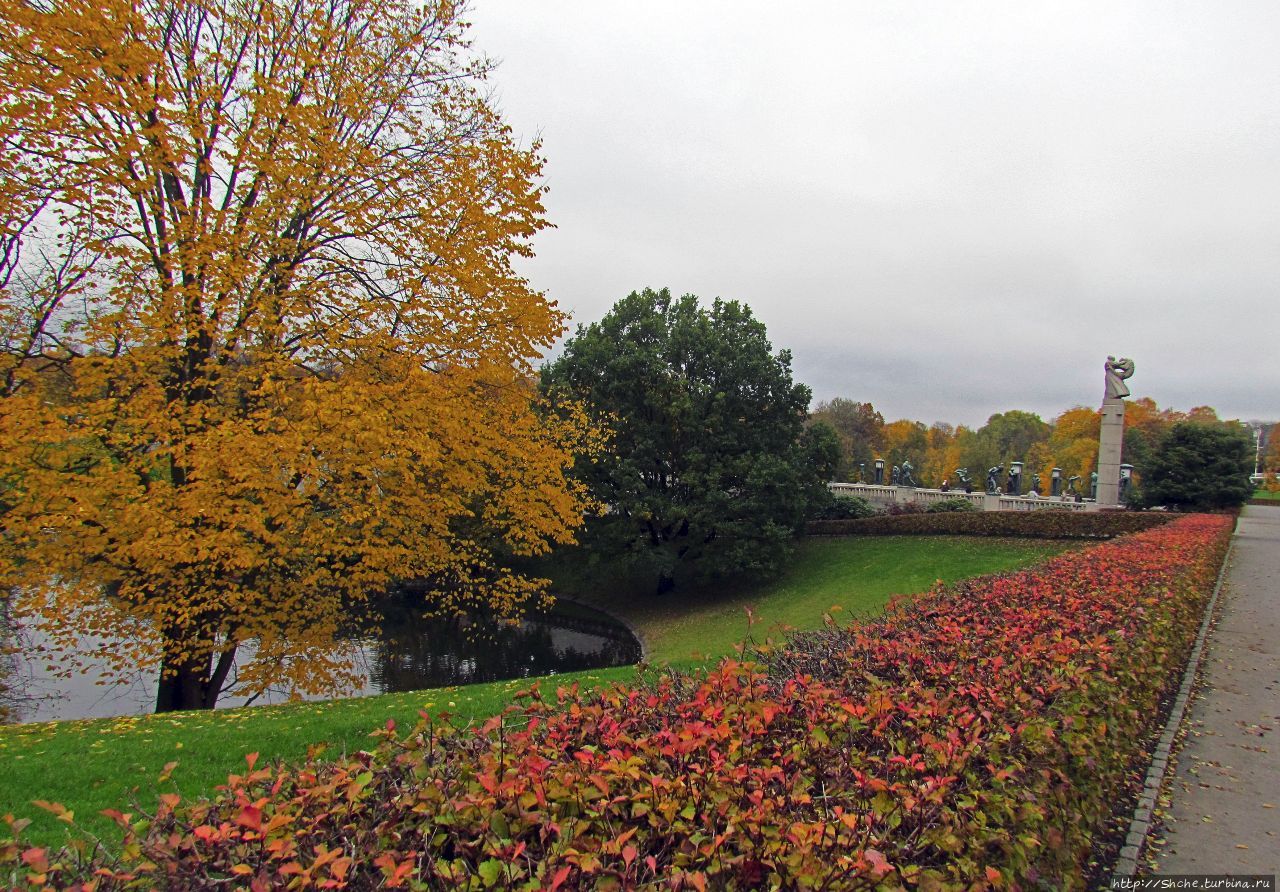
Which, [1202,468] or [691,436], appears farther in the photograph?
[1202,468]

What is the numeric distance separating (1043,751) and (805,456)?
20805mm

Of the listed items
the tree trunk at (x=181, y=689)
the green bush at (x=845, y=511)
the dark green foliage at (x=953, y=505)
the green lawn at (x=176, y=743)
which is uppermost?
the dark green foliage at (x=953, y=505)

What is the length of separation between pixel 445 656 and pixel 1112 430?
25.3 metres

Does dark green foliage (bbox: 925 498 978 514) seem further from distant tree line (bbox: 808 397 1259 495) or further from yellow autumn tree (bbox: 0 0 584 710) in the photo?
yellow autumn tree (bbox: 0 0 584 710)

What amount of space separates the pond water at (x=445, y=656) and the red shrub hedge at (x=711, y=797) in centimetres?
1287

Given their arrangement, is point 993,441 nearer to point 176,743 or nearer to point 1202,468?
point 1202,468

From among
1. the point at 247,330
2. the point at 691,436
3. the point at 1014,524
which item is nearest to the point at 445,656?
the point at 691,436

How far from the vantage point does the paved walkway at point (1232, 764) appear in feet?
14.2

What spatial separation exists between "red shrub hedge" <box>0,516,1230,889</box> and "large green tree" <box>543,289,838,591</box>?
17603 mm

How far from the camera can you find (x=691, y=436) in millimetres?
23094

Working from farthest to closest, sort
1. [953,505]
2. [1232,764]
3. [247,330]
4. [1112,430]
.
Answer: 1. [953,505]
2. [1112,430]
3. [247,330]
4. [1232,764]

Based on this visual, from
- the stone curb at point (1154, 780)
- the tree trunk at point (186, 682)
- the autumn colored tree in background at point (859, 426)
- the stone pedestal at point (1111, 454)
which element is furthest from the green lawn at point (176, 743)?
the autumn colored tree in background at point (859, 426)

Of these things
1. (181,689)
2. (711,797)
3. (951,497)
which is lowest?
(181,689)

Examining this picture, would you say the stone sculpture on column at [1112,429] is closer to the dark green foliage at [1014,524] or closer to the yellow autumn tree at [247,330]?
the dark green foliage at [1014,524]
